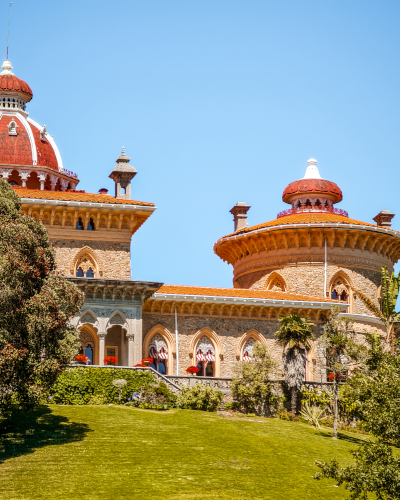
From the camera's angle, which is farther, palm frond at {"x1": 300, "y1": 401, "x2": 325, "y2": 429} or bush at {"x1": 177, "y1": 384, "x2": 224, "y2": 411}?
palm frond at {"x1": 300, "y1": 401, "x2": 325, "y2": 429}

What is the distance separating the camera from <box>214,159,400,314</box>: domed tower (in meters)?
53.0

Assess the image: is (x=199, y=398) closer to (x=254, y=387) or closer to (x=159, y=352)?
(x=254, y=387)

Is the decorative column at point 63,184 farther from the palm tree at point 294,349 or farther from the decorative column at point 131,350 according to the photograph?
the palm tree at point 294,349

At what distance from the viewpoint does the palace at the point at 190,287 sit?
4359 cm

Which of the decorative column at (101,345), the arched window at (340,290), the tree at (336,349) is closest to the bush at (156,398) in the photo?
the decorative column at (101,345)

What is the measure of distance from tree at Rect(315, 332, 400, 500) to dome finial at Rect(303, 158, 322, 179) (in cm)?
3635

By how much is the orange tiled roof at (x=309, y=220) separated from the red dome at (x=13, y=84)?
16.1 metres

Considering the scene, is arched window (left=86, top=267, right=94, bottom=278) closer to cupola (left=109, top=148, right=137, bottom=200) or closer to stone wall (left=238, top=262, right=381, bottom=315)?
cupola (left=109, top=148, right=137, bottom=200)

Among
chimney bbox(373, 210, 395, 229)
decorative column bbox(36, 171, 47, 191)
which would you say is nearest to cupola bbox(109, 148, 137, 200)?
decorative column bbox(36, 171, 47, 191)

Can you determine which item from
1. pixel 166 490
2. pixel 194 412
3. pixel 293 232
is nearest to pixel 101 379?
pixel 194 412

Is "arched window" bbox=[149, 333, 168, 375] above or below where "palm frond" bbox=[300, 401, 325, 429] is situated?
above

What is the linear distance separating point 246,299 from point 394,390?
22.2 m

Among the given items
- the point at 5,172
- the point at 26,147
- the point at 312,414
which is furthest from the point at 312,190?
the point at 312,414

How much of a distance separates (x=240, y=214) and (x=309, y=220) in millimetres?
7804
